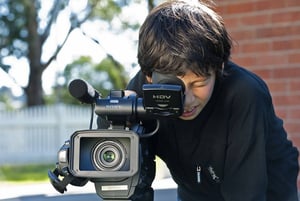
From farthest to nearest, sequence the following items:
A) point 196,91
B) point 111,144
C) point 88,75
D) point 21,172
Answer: point 88,75
point 21,172
point 196,91
point 111,144

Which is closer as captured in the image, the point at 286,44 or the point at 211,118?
the point at 211,118

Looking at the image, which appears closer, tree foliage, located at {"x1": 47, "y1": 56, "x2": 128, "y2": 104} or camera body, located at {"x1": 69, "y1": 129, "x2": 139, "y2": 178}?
camera body, located at {"x1": 69, "y1": 129, "x2": 139, "y2": 178}

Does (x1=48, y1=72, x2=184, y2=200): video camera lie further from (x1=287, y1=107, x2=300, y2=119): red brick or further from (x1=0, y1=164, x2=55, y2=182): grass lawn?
(x1=0, y1=164, x2=55, y2=182): grass lawn

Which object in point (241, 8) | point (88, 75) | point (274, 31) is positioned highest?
point (241, 8)

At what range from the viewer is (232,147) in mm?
1833

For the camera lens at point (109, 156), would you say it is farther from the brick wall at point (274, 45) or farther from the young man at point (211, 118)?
the brick wall at point (274, 45)

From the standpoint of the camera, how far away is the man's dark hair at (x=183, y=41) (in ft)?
5.67

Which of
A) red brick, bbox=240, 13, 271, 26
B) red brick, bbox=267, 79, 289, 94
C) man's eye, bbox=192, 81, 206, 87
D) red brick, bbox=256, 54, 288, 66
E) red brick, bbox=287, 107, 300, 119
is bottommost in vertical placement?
red brick, bbox=287, 107, 300, 119

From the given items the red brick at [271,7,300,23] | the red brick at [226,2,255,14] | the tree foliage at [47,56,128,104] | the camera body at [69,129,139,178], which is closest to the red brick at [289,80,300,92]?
the red brick at [271,7,300,23]

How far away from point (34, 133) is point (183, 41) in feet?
35.0

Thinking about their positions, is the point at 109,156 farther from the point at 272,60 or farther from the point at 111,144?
the point at 272,60

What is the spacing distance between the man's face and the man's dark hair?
2 centimetres

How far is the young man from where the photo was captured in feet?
5.75

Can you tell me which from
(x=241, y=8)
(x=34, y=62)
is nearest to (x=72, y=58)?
(x=34, y=62)
